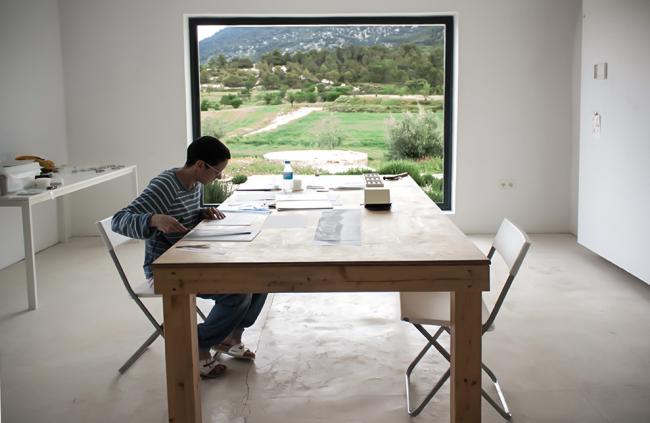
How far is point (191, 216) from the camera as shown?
359cm

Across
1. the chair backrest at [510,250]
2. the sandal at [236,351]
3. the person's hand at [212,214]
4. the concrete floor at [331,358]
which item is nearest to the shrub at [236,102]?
the concrete floor at [331,358]

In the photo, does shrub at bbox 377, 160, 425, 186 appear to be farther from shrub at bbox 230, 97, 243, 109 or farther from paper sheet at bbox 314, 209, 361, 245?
paper sheet at bbox 314, 209, 361, 245

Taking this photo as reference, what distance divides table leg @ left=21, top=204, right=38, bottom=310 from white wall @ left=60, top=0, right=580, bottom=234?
91.1 inches

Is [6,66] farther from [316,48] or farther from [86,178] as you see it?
[316,48]

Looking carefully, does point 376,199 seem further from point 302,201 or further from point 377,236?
point 377,236

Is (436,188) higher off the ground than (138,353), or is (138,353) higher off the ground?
(436,188)

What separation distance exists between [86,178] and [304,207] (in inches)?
96.8

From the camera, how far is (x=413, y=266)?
8.66 ft

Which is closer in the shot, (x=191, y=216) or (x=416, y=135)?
(x=191, y=216)

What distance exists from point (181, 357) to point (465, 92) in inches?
188

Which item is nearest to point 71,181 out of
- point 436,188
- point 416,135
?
point 416,135

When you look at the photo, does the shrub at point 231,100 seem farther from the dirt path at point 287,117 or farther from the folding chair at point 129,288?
the folding chair at point 129,288

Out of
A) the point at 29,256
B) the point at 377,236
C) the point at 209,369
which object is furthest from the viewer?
the point at 29,256

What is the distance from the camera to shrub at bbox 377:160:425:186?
7273 mm
